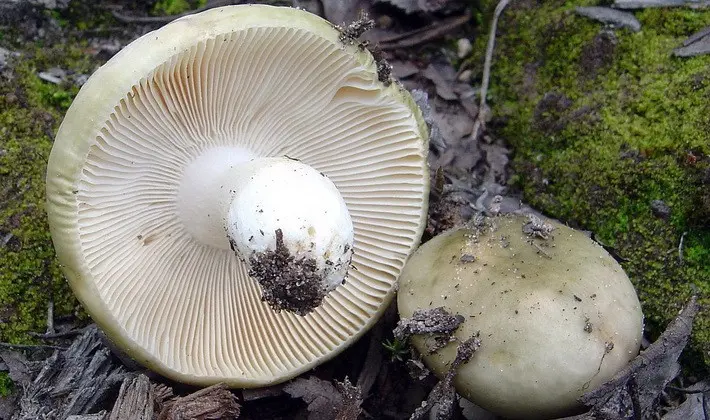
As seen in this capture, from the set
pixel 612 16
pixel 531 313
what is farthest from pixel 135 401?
pixel 612 16

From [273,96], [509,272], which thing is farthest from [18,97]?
[509,272]

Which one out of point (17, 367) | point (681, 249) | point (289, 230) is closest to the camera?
point (289, 230)

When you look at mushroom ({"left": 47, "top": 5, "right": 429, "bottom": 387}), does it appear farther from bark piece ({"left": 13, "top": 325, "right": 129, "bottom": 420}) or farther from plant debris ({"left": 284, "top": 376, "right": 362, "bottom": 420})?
bark piece ({"left": 13, "top": 325, "right": 129, "bottom": 420})

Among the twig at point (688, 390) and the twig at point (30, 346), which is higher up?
the twig at point (30, 346)

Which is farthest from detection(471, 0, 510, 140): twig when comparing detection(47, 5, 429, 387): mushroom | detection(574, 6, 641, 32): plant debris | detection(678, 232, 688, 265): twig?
detection(678, 232, 688, 265): twig

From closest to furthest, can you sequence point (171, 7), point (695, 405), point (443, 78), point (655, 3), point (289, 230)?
point (289, 230), point (695, 405), point (655, 3), point (171, 7), point (443, 78)

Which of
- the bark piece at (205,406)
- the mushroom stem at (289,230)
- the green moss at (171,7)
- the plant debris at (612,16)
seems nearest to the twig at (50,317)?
the bark piece at (205,406)

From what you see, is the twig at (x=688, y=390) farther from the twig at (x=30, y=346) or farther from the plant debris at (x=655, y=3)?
the twig at (x=30, y=346)

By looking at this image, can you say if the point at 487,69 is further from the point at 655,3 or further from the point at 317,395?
the point at 317,395
